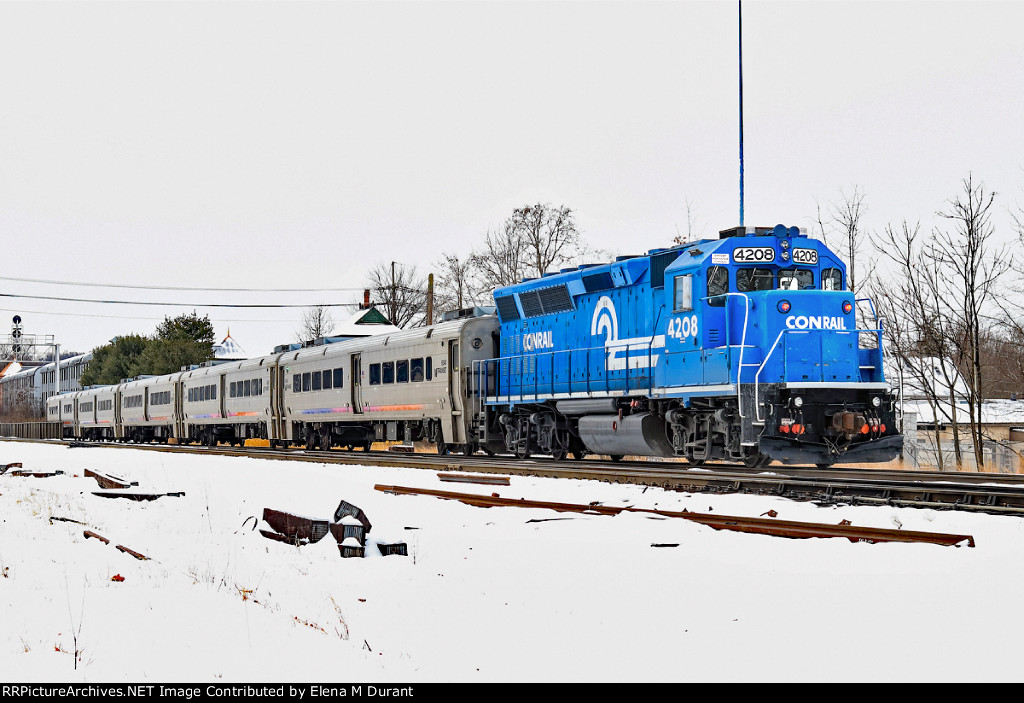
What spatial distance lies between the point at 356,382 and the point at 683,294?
13.0 meters

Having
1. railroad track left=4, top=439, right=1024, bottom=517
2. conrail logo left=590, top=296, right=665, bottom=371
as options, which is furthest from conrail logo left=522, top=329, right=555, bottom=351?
railroad track left=4, top=439, right=1024, bottom=517

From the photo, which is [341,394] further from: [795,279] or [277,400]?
Result: [795,279]

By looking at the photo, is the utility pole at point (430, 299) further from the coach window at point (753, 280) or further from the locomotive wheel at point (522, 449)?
the coach window at point (753, 280)

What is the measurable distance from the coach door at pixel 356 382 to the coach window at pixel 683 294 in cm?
1240

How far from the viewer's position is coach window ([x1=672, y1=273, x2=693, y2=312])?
1555cm

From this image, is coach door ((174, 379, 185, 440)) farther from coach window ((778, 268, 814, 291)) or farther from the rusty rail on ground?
the rusty rail on ground

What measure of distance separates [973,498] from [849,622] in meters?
5.88

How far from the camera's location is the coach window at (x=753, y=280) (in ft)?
51.2

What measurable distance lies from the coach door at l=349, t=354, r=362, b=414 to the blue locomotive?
353 inches

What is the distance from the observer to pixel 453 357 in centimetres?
2206

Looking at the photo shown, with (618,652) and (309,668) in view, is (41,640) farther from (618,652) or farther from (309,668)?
(618,652)

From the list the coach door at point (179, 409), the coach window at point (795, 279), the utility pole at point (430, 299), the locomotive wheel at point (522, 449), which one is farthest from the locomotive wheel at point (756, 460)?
the coach door at point (179, 409)

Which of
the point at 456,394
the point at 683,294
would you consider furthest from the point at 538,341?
the point at 683,294
